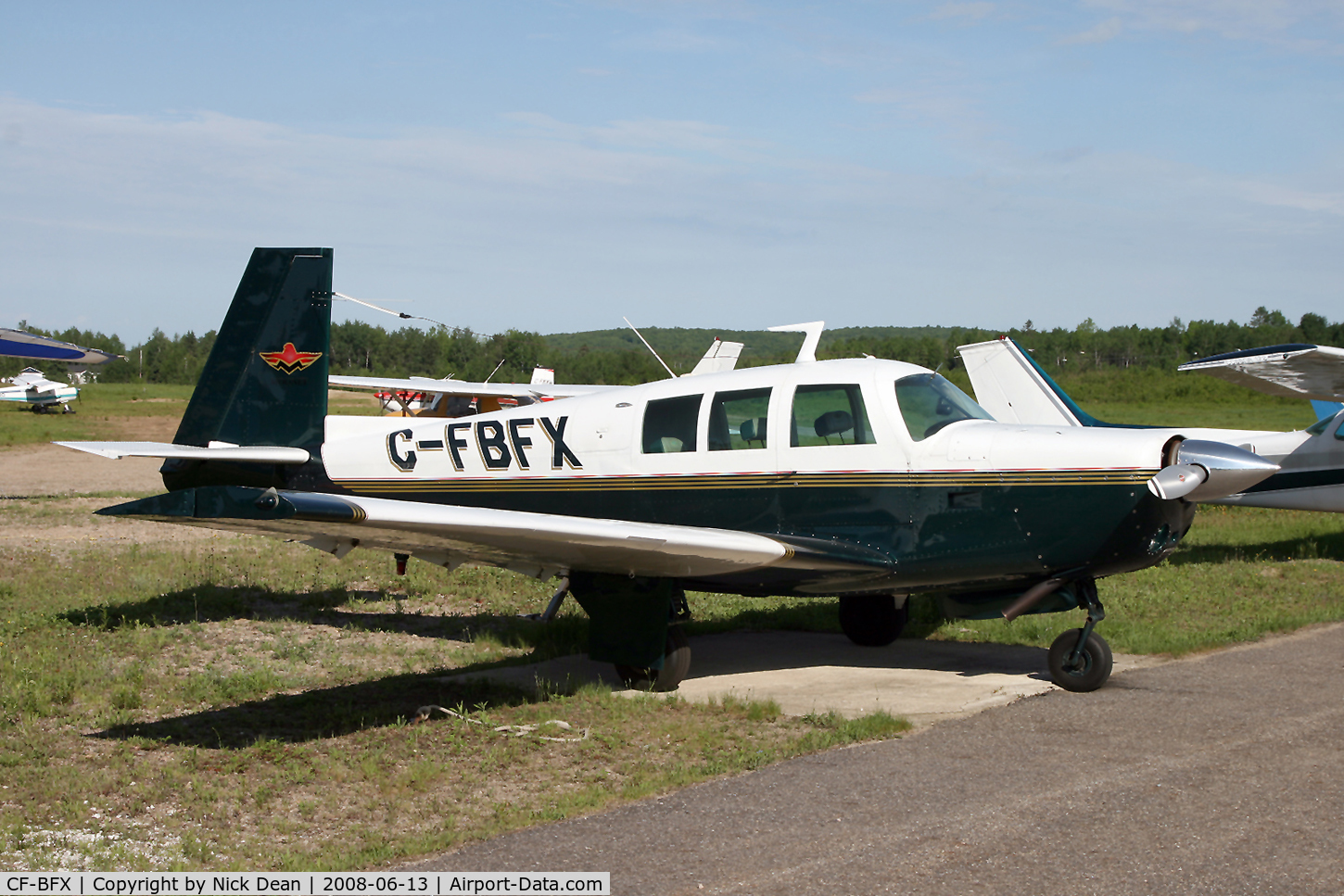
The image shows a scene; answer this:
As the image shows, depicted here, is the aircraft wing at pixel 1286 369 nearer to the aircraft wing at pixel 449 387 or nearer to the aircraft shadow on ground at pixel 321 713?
the aircraft shadow on ground at pixel 321 713

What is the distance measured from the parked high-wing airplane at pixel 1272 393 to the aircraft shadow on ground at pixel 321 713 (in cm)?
829

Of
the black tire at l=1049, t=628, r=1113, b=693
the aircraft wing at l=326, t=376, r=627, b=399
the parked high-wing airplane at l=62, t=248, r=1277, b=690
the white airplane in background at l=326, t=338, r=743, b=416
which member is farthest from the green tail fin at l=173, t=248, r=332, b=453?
the aircraft wing at l=326, t=376, r=627, b=399

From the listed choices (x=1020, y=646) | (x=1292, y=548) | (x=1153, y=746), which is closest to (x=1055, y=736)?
(x=1153, y=746)

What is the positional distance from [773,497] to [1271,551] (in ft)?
33.0

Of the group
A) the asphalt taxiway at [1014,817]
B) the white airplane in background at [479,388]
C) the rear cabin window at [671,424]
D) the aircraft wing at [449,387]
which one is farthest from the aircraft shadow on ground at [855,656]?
the aircraft wing at [449,387]

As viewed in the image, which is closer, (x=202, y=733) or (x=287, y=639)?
(x=202, y=733)

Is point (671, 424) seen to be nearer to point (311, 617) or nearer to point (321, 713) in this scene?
point (321, 713)

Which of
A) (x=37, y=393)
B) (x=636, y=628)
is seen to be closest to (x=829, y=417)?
(x=636, y=628)

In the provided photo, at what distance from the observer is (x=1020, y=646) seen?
29.9 ft

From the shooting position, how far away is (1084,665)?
7371 mm

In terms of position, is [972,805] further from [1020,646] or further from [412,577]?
[412,577]

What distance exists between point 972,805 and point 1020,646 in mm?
4319

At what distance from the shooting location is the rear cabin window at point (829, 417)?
7.32m

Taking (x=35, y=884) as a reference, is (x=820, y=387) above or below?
above
